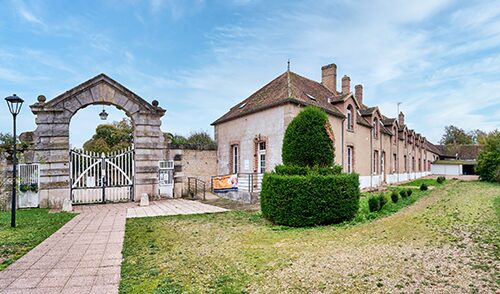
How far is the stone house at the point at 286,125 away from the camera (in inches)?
595

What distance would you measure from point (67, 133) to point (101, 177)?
7.30 ft

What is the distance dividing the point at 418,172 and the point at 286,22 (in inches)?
1283

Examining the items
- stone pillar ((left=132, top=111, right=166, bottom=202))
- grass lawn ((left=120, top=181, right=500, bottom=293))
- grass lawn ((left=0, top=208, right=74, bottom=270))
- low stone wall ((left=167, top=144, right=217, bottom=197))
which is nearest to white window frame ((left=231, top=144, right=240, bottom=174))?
low stone wall ((left=167, top=144, right=217, bottom=197))

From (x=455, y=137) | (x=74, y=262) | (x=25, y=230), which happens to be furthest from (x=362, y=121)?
(x=455, y=137)

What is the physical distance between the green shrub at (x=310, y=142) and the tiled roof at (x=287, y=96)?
5448 mm

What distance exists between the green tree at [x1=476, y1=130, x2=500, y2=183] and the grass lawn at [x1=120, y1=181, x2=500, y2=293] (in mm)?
19050

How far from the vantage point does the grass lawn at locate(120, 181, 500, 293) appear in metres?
3.91

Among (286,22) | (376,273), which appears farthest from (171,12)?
(376,273)

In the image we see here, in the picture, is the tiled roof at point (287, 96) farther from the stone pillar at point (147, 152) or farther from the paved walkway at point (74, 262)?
the paved walkway at point (74, 262)

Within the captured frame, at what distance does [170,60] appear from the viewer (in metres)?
13.3

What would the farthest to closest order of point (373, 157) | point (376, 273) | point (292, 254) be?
point (373, 157), point (292, 254), point (376, 273)

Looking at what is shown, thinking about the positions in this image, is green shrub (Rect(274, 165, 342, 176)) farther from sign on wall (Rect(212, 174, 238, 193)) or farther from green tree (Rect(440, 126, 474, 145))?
green tree (Rect(440, 126, 474, 145))

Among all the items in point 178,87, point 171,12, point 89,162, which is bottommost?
point 89,162

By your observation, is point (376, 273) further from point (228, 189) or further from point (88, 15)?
point (228, 189)
